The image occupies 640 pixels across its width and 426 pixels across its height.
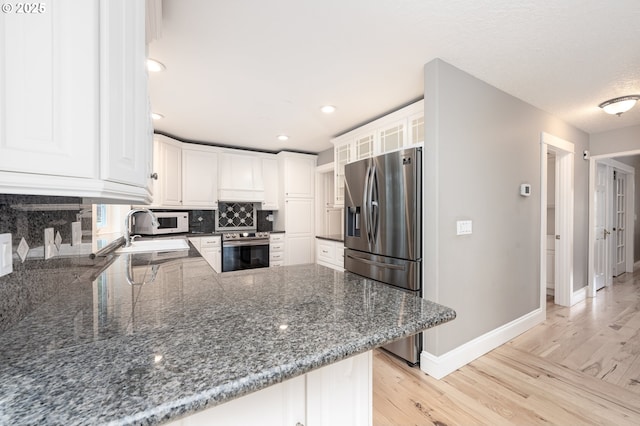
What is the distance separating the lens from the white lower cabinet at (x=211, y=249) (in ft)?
12.7

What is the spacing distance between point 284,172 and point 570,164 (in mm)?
3794

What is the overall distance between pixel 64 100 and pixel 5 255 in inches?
18.2

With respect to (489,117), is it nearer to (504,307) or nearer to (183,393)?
(504,307)

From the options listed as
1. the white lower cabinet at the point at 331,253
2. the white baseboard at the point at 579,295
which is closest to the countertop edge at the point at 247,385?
the white lower cabinet at the point at 331,253

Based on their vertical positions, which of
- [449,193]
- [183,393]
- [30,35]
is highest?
[30,35]

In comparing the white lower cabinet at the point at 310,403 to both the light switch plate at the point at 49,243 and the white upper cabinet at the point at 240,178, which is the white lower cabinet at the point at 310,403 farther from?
the white upper cabinet at the point at 240,178

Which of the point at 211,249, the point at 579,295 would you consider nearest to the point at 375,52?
the point at 211,249

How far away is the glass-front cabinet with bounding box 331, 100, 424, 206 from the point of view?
101 inches

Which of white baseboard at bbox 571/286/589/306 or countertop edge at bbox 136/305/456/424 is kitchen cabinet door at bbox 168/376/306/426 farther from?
white baseboard at bbox 571/286/589/306

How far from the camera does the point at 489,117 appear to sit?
232 centimetres

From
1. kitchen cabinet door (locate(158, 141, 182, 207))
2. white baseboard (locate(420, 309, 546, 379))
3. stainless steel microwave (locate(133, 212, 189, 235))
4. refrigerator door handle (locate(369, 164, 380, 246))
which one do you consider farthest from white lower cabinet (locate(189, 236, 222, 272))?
white baseboard (locate(420, 309, 546, 379))

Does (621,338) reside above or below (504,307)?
below

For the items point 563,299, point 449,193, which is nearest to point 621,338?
point 563,299

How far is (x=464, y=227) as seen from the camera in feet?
6.97
